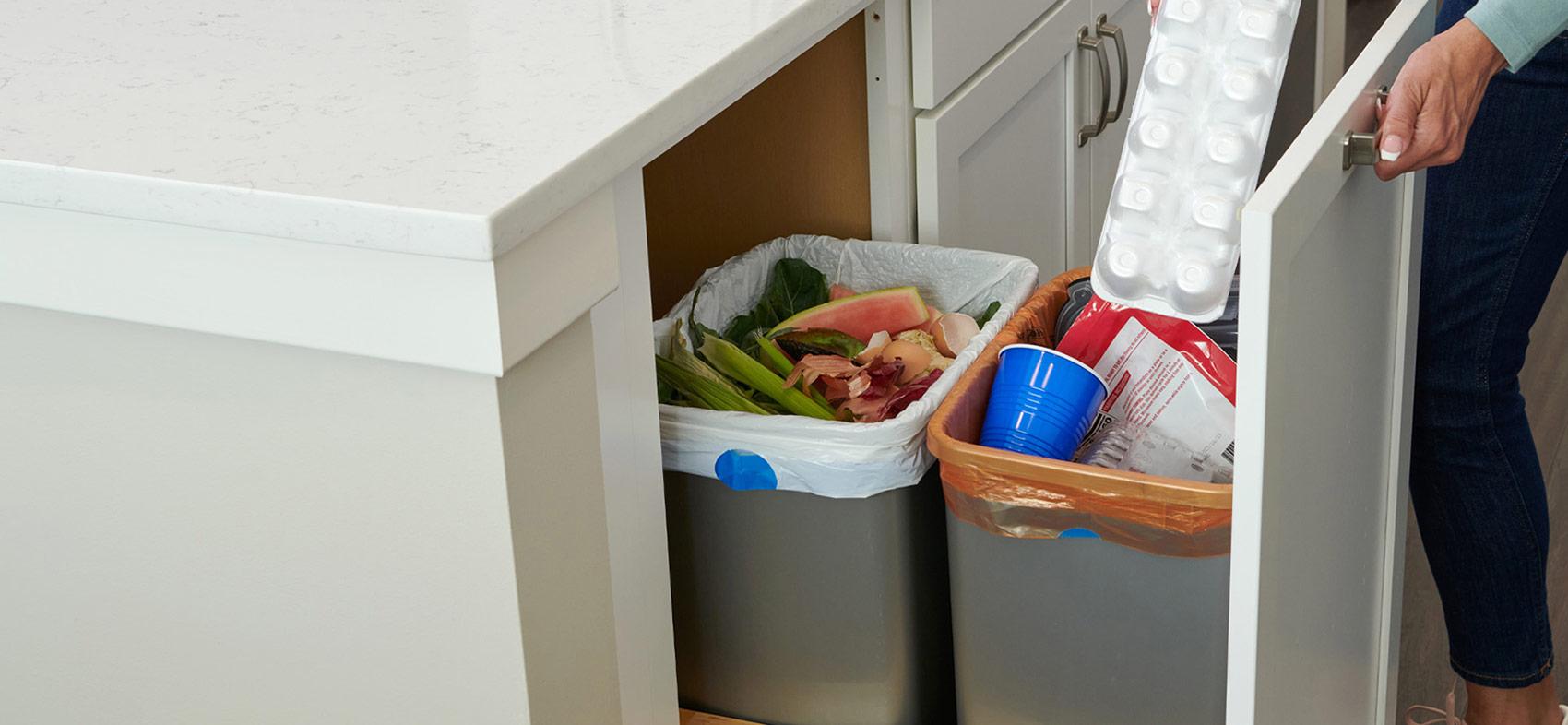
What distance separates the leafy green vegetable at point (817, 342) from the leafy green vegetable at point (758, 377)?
0.07 meters

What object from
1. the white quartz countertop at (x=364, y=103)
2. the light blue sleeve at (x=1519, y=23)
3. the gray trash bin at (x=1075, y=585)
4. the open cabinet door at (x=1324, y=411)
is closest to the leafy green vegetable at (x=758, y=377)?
the gray trash bin at (x=1075, y=585)

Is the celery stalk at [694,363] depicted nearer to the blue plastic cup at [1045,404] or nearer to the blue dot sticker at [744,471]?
the blue dot sticker at [744,471]

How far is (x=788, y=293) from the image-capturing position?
4.08 feet

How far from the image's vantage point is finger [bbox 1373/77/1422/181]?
2.68 feet

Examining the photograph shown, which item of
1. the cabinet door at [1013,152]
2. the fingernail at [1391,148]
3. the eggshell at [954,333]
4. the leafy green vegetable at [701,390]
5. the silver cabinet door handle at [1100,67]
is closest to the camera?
Answer: the fingernail at [1391,148]

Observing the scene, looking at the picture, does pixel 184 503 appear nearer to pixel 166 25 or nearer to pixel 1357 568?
pixel 166 25

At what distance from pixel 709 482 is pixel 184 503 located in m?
0.34

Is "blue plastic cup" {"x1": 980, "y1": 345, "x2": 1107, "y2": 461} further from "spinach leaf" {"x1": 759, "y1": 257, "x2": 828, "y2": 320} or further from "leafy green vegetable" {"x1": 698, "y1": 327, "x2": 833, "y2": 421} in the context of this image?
"spinach leaf" {"x1": 759, "y1": 257, "x2": 828, "y2": 320}

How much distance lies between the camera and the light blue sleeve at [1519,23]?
869 millimetres

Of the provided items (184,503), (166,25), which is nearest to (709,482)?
(184,503)

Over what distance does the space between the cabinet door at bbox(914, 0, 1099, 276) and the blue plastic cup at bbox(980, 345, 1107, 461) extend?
1.07ft

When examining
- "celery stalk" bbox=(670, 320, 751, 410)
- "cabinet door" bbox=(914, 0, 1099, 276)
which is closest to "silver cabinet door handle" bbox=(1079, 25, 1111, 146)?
"cabinet door" bbox=(914, 0, 1099, 276)

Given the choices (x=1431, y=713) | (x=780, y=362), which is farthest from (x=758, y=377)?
(x=1431, y=713)

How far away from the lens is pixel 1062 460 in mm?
962
